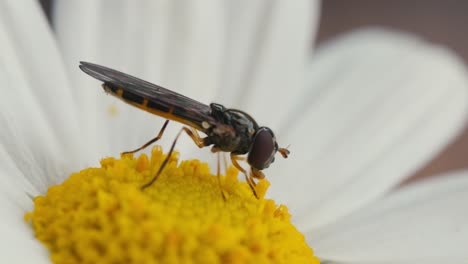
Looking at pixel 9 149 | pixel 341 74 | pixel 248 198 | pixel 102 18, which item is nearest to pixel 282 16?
pixel 341 74

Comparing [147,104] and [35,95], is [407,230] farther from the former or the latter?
[35,95]

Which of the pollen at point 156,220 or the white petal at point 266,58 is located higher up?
the white petal at point 266,58

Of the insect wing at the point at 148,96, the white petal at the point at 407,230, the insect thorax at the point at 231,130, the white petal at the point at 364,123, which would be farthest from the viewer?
the white petal at the point at 364,123

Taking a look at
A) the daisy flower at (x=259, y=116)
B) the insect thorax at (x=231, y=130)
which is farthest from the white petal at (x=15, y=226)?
the insect thorax at (x=231, y=130)

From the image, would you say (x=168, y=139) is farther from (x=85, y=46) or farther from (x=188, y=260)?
(x=188, y=260)

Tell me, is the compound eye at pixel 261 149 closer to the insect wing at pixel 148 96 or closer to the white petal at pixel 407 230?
the insect wing at pixel 148 96

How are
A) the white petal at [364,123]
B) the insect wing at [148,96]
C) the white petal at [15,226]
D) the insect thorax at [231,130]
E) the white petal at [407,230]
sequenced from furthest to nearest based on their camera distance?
the white petal at [364,123] → the white petal at [407,230] → the insect thorax at [231,130] → the insect wing at [148,96] → the white petal at [15,226]

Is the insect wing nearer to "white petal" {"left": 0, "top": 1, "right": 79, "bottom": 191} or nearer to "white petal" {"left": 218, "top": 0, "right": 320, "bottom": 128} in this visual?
"white petal" {"left": 0, "top": 1, "right": 79, "bottom": 191}

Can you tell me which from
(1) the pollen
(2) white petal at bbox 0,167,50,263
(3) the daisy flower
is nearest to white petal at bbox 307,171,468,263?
(3) the daisy flower
